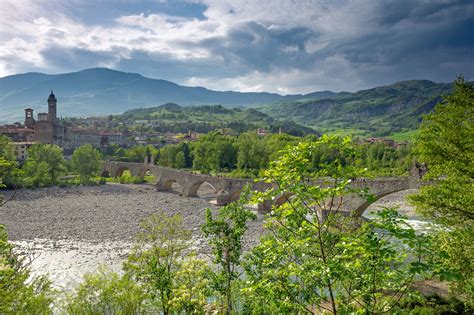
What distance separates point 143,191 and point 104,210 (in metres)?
13.3

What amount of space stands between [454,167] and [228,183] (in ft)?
105

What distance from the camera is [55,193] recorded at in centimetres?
4897

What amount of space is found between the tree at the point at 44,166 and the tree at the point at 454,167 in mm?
53323

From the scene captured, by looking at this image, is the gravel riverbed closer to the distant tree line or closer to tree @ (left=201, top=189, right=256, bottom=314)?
tree @ (left=201, top=189, right=256, bottom=314)

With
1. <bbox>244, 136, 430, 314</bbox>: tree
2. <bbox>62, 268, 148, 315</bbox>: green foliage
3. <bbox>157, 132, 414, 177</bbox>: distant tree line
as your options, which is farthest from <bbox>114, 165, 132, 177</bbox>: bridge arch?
<bbox>244, 136, 430, 314</bbox>: tree

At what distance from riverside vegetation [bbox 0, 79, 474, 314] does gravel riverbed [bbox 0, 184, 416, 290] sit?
13.6 ft

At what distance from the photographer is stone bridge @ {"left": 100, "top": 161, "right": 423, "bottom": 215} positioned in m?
26.2

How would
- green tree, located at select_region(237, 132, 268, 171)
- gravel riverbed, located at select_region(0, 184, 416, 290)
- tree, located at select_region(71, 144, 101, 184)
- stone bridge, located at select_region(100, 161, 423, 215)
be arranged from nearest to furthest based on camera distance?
gravel riverbed, located at select_region(0, 184, 416, 290) < stone bridge, located at select_region(100, 161, 423, 215) < tree, located at select_region(71, 144, 101, 184) < green tree, located at select_region(237, 132, 268, 171)

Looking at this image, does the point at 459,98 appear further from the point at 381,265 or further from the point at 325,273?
the point at 325,273

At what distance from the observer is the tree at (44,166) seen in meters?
53.2

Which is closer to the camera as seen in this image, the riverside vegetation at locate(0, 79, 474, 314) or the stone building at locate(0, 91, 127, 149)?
the riverside vegetation at locate(0, 79, 474, 314)

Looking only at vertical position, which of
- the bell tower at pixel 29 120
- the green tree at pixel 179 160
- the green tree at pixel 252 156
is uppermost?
the bell tower at pixel 29 120

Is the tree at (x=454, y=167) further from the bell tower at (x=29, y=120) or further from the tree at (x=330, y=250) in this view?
the bell tower at (x=29, y=120)

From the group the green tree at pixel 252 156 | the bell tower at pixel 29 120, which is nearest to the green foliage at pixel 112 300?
the green tree at pixel 252 156
